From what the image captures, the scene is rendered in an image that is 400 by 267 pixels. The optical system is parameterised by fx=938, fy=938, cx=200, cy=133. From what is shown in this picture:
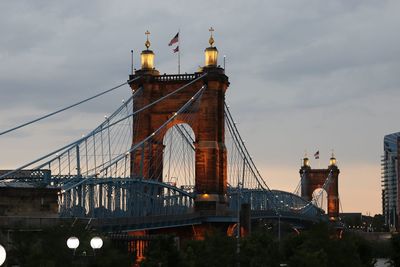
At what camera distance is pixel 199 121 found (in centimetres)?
12112

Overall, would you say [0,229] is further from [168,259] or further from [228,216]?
[228,216]

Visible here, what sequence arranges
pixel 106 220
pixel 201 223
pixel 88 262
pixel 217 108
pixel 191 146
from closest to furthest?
pixel 88 262 → pixel 106 220 → pixel 201 223 → pixel 217 108 → pixel 191 146

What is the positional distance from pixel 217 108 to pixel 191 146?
1046 centimetres

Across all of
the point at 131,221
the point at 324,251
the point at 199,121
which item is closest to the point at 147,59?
the point at 199,121

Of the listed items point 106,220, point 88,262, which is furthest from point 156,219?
point 88,262

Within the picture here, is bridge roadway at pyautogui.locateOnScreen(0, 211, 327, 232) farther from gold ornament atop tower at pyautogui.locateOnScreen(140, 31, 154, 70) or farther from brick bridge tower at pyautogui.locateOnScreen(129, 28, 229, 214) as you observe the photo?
gold ornament atop tower at pyautogui.locateOnScreen(140, 31, 154, 70)

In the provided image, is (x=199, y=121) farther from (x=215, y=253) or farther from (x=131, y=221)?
(x=215, y=253)

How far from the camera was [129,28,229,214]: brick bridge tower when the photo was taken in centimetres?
11956

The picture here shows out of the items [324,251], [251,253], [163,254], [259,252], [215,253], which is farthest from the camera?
[324,251]

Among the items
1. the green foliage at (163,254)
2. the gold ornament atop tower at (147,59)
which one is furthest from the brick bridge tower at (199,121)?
the green foliage at (163,254)

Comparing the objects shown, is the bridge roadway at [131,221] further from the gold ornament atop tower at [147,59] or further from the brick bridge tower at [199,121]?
the gold ornament atop tower at [147,59]

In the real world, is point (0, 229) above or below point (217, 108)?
below

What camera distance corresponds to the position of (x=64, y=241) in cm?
5741

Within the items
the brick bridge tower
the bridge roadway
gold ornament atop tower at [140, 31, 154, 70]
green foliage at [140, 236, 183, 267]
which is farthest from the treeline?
gold ornament atop tower at [140, 31, 154, 70]
